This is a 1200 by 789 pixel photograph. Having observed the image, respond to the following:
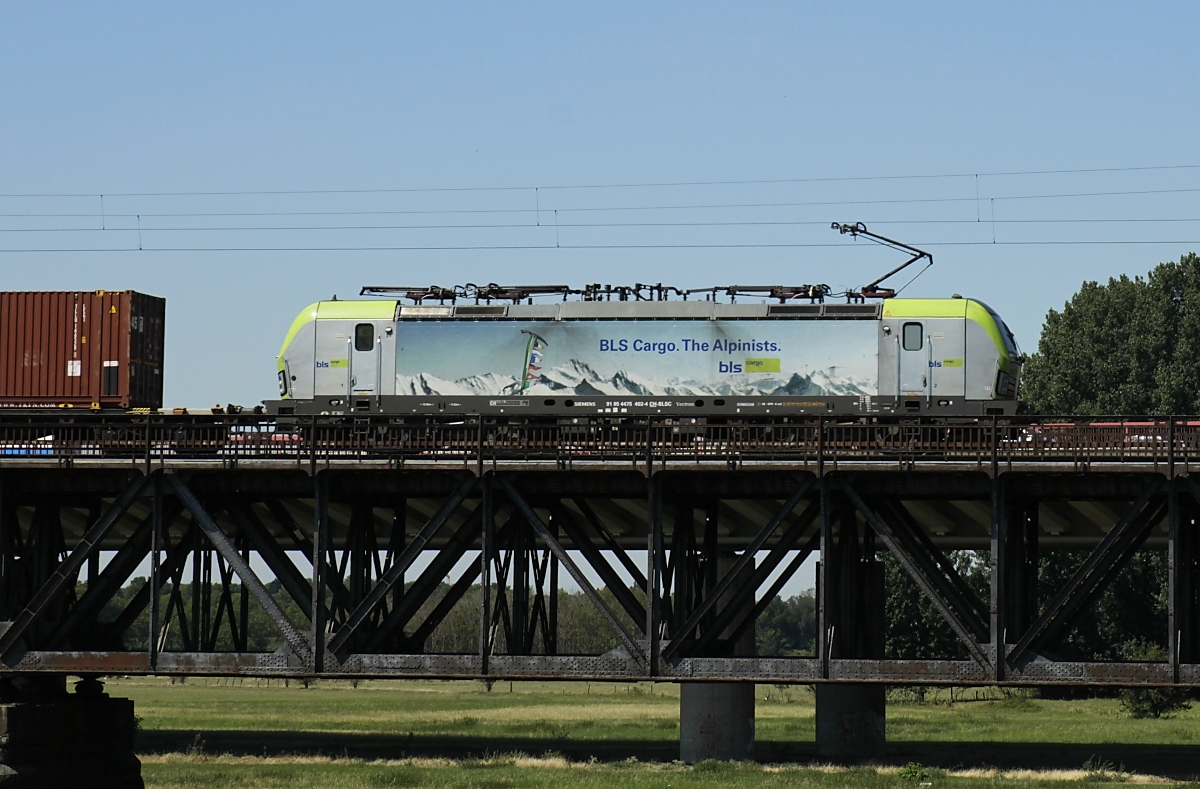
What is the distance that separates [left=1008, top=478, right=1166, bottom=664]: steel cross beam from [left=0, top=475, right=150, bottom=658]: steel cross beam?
19229 millimetres

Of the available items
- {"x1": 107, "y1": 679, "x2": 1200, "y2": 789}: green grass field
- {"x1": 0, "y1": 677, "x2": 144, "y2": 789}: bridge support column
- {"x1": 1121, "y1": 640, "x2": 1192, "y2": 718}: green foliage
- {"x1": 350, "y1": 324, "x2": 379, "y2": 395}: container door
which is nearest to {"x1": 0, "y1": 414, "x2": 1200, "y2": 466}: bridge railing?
{"x1": 0, "y1": 677, "x2": 144, "y2": 789}: bridge support column

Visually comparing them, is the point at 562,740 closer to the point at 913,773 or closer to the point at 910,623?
the point at 913,773

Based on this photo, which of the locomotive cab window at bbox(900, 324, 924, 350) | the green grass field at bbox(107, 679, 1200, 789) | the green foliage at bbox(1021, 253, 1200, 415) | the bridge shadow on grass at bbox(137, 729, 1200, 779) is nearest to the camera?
the locomotive cab window at bbox(900, 324, 924, 350)

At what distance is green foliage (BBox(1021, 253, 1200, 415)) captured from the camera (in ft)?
311

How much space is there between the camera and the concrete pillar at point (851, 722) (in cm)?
5050

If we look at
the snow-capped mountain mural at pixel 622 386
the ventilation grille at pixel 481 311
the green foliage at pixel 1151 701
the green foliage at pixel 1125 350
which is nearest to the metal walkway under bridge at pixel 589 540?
the snow-capped mountain mural at pixel 622 386

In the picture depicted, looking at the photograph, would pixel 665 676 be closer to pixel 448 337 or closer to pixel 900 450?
pixel 900 450

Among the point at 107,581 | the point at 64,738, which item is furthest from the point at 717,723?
the point at 107,581

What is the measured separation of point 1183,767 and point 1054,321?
56.5 metres

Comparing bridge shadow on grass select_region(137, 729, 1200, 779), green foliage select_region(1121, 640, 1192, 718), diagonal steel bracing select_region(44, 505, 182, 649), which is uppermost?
diagonal steel bracing select_region(44, 505, 182, 649)

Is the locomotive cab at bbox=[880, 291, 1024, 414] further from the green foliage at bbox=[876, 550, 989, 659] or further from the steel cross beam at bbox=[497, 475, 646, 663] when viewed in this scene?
the green foliage at bbox=[876, 550, 989, 659]

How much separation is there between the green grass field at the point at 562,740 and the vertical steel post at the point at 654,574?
34.4 feet

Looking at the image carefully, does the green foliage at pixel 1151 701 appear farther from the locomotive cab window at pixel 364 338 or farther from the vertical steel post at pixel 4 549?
the vertical steel post at pixel 4 549

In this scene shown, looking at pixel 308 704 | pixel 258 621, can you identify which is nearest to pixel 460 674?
pixel 308 704
